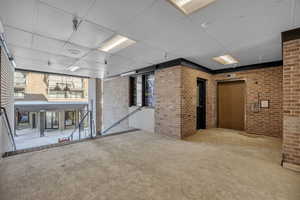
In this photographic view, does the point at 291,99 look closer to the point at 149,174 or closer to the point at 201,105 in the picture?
the point at 149,174

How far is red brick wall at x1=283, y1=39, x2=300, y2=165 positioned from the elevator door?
10.1ft

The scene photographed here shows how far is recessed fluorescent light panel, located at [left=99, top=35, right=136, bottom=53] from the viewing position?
286 cm

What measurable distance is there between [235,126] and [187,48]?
4.26 m

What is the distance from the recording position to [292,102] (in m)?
2.36

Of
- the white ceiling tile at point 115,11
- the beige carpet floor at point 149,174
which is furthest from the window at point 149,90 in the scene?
the white ceiling tile at point 115,11

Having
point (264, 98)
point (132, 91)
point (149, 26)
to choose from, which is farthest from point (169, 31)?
point (264, 98)

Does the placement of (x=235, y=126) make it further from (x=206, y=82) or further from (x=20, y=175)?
(x=20, y=175)

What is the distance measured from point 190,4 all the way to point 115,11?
1.08 meters

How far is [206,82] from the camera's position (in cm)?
555

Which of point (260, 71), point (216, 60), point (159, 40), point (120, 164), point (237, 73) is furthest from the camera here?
point (237, 73)

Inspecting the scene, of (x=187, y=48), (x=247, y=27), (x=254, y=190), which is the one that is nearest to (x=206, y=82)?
(x=187, y=48)

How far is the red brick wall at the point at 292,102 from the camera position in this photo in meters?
2.31

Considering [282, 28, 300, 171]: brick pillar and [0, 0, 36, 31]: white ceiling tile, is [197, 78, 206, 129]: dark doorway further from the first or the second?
[0, 0, 36, 31]: white ceiling tile

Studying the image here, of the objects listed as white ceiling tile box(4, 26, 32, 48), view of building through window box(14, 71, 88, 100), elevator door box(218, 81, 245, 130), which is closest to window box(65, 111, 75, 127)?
view of building through window box(14, 71, 88, 100)
